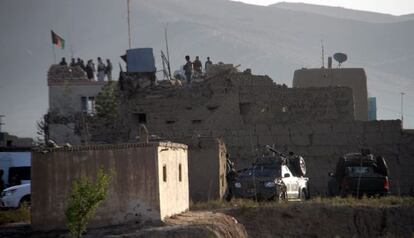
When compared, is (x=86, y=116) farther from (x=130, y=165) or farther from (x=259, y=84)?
(x=130, y=165)

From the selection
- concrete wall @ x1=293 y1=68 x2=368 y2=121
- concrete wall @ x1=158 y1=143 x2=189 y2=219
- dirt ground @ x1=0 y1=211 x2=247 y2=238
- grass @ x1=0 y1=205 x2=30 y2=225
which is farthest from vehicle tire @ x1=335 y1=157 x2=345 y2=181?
concrete wall @ x1=293 y1=68 x2=368 y2=121

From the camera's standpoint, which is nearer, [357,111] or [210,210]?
[210,210]

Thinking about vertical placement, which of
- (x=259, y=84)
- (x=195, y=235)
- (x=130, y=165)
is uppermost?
(x=259, y=84)

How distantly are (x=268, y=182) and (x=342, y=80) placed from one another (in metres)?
15.2

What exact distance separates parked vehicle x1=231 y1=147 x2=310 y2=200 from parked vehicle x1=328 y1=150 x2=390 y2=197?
1545mm

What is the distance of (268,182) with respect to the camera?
92.2 feet

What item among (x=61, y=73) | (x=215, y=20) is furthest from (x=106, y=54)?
(x=61, y=73)

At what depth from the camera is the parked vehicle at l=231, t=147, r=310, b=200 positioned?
28141 mm

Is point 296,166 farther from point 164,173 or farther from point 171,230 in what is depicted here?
point 171,230

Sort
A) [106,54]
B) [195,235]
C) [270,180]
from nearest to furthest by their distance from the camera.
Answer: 1. [195,235]
2. [270,180]
3. [106,54]

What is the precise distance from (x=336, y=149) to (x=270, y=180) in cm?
694

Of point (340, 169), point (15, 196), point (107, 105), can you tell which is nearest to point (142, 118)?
point (107, 105)

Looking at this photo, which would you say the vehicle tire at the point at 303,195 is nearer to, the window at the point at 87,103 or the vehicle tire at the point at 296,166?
the vehicle tire at the point at 296,166

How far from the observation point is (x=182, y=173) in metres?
25.2
